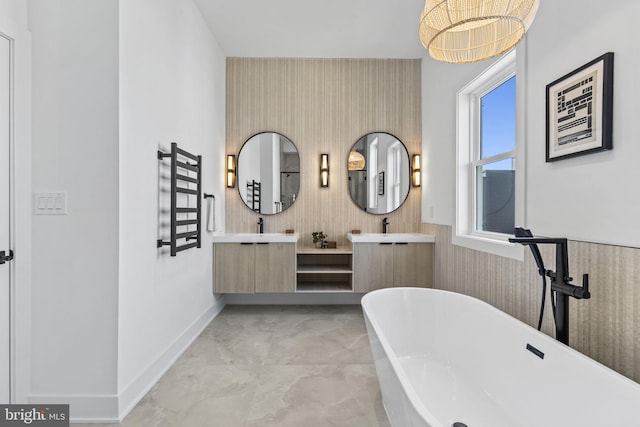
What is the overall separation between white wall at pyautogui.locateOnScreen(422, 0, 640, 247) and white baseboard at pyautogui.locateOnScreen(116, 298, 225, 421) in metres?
2.48

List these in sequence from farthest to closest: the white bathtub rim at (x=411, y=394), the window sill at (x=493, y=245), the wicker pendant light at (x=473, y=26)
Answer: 1. the window sill at (x=493, y=245)
2. the wicker pendant light at (x=473, y=26)
3. the white bathtub rim at (x=411, y=394)

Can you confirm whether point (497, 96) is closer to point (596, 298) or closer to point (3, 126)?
point (596, 298)

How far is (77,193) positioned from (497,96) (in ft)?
9.73

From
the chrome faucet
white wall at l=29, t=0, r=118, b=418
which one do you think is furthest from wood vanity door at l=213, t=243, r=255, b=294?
white wall at l=29, t=0, r=118, b=418

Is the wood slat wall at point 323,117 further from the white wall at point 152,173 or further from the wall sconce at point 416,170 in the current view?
the white wall at point 152,173

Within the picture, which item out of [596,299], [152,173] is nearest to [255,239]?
[152,173]

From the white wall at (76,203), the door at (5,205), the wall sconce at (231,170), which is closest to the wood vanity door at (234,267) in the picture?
the wall sconce at (231,170)

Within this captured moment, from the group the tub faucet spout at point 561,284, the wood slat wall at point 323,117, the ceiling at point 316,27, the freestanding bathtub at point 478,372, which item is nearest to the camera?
the freestanding bathtub at point 478,372

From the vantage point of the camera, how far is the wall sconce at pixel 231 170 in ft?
12.2

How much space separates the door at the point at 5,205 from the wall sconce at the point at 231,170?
218 cm

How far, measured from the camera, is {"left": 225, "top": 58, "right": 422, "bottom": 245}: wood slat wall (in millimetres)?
3701

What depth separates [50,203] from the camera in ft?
5.53

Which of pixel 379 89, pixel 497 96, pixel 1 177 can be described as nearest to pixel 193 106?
pixel 1 177

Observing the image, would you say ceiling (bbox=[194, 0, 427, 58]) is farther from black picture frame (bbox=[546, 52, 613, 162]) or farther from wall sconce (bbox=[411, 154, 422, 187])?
black picture frame (bbox=[546, 52, 613, 162])
